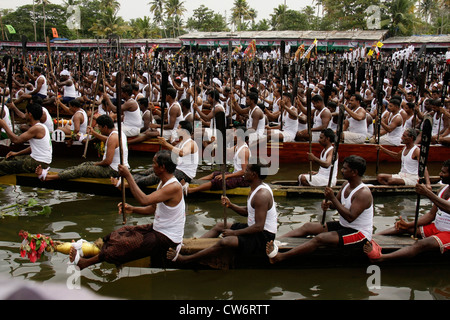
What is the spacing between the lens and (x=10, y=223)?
706cm

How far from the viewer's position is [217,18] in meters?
72.9

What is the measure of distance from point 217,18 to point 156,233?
72.9 m

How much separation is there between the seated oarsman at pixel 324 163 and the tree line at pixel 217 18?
138ft

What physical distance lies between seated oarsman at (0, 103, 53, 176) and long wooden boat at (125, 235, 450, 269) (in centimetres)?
396

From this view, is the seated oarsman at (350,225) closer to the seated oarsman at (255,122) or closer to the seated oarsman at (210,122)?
the seated oarsman at (255,122)

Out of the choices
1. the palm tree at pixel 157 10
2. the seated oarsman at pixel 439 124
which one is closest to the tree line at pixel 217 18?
the palm tree at pixel 157 10

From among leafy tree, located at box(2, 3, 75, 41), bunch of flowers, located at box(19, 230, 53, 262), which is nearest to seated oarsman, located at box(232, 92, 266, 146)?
bunch of flowers, located at box(19, 230, 53, 262)

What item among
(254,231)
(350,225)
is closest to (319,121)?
(350,225)

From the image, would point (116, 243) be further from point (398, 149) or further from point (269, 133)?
point (398, 149)

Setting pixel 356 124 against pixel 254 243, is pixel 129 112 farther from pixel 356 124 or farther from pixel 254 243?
pixel 254 243

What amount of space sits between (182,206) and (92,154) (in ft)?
23.0

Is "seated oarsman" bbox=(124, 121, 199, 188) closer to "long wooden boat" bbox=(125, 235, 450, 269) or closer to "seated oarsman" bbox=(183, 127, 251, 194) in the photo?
"seated oarsman" bbox=(183, 127, 251, 194)

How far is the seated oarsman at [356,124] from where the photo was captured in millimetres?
10758
